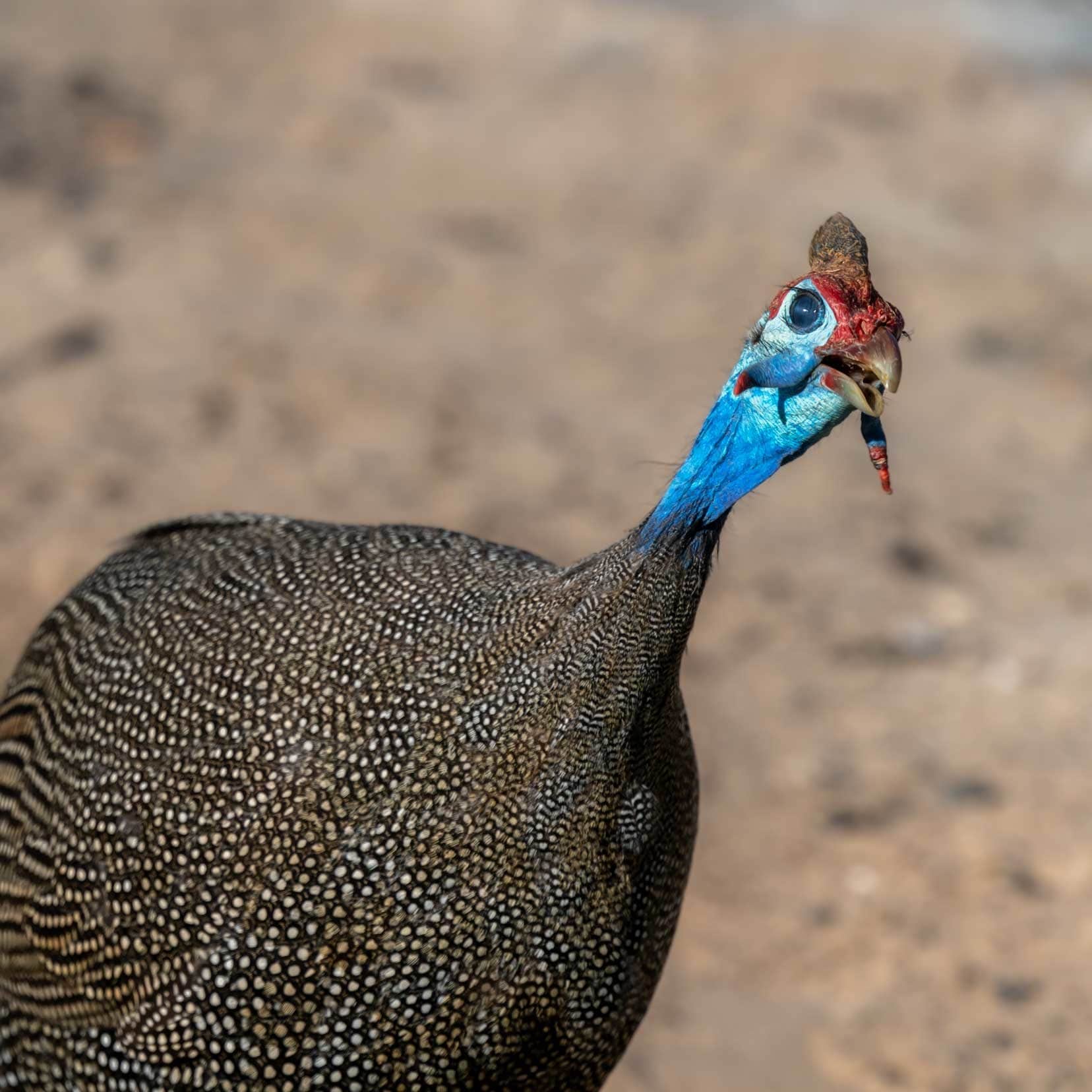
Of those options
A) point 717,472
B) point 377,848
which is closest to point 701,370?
point 717,472

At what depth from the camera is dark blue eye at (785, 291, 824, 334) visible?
2.22 metres

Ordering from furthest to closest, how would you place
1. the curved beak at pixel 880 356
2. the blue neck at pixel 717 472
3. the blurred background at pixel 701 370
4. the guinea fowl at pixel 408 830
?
1. the blurred background at pixel 701 370
2. the guinea fowl at pixel 408 830
3. the blue neck at pixel 717 472
4. the curved beak at pixel 880 356

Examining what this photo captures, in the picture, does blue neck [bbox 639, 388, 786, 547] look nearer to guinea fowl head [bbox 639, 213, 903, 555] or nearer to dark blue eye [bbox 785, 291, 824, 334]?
guinea fowl head [bbox 639, 213, 903, 555]

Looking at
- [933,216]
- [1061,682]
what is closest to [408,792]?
[1061,682]

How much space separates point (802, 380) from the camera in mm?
2242

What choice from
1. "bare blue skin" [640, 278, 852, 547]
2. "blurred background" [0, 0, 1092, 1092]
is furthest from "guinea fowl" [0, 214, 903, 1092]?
"blurred background" [0, 0, 1092, 1092]

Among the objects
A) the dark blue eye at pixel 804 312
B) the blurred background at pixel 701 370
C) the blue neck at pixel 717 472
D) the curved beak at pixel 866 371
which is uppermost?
the dark blue eye at pixel 804 312

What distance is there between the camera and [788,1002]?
162 inches

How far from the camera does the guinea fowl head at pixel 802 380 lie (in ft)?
7.21

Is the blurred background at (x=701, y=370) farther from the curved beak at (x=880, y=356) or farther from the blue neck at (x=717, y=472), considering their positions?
the curved beak at (x=880, y=356)

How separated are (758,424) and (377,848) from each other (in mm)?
885

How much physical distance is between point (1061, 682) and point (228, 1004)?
137 inches

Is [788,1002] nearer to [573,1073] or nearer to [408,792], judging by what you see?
[573,1073]

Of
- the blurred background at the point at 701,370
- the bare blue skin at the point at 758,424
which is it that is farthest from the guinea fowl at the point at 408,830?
the blurred background at the point at 701,370
